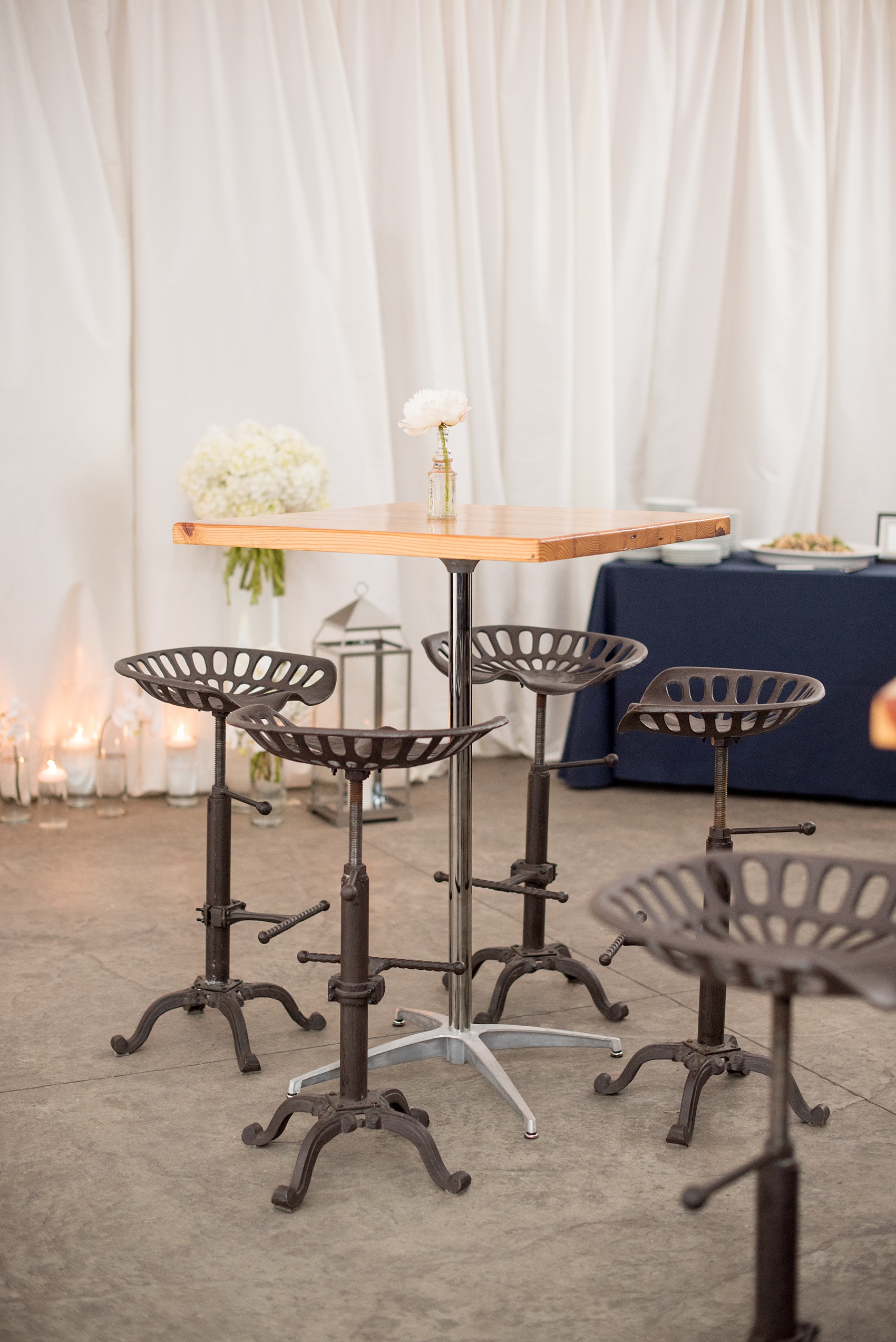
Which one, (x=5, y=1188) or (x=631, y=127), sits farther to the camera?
(x=631, y=127)

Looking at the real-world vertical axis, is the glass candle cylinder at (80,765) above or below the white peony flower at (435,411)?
below

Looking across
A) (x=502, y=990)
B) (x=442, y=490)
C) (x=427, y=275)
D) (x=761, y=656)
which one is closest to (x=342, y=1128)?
(x=502, y=990)

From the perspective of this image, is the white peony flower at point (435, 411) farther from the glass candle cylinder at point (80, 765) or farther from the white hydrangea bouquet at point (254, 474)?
the glass candle cylinder at point (80, 765)

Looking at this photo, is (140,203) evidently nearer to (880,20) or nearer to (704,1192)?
(880,20)

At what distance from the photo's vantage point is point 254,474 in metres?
4.38

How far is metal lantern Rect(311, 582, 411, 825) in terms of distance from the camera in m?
4.70

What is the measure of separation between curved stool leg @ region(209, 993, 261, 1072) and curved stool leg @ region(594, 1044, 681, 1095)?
0.70m

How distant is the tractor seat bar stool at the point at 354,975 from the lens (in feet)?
7.42

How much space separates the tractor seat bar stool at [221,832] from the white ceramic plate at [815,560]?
Result: 2488 mm

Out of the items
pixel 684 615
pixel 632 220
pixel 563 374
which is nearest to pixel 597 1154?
pixel 684 615

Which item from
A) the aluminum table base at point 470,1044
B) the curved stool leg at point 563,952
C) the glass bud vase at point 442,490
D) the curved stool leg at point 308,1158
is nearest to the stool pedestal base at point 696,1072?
the aluminum table base at point 470,1044

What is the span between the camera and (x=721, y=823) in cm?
277

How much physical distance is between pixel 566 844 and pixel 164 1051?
1778 millimetres

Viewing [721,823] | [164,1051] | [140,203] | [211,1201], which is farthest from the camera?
[140,203]
